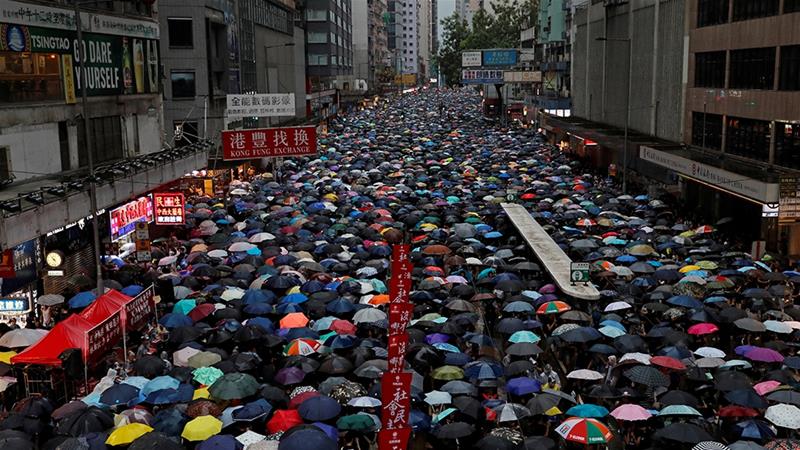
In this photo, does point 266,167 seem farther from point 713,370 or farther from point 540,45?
point 540,45

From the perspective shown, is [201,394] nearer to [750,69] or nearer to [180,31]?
[750,69]

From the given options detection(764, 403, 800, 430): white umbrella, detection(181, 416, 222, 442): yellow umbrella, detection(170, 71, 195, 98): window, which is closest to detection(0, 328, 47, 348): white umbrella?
detection(181, 416, 222, 442): yellow umbrella

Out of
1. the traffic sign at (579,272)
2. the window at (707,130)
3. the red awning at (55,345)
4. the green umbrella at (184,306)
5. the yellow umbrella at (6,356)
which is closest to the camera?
the red awning at (55,345)

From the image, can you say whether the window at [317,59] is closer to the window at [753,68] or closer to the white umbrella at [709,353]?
the window at [753,68]

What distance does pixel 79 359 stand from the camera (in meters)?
17.9

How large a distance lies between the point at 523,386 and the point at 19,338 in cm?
1072

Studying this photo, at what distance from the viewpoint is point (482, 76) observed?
330ft

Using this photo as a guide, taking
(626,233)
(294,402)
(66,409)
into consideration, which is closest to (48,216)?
(66,409)

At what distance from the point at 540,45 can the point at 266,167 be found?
206ft

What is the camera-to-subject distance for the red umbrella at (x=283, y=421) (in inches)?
594

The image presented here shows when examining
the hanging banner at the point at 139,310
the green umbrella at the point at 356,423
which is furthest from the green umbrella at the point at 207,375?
the hanging banner at the point at 139,310

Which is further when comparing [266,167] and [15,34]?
[266,167]

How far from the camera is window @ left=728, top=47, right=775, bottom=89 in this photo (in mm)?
34469

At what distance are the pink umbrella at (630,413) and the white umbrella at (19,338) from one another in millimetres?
11909
